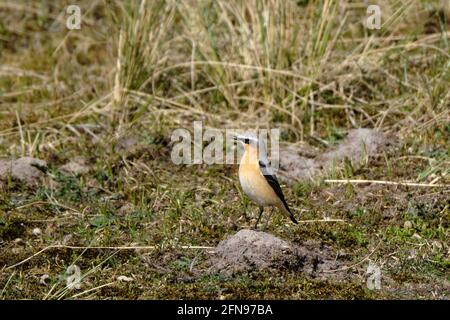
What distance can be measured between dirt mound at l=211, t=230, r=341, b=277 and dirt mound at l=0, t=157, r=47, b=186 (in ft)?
6.13

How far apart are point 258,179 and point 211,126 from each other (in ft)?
6.11

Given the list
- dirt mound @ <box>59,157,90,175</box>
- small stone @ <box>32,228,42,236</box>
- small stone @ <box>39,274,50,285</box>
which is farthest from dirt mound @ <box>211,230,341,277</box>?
dirt mound @ <box>59,157,90,175</box>

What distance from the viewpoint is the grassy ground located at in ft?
17.9

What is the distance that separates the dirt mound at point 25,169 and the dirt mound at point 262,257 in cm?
187

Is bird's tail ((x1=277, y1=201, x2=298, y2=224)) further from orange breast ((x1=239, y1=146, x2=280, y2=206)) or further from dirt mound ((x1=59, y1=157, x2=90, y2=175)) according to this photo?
dirt mound ((x1=59, y1=157, x2=90, y2=175))

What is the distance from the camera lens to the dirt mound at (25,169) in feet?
21.9

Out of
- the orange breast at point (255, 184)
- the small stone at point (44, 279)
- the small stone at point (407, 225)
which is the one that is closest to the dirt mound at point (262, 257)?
the orange breast at point (255, 184)

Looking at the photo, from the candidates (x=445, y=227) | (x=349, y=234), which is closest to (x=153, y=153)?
(x=349, y=234)

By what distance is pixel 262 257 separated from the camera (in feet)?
17.5

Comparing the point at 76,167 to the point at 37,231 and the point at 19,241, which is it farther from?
the point at 19,241

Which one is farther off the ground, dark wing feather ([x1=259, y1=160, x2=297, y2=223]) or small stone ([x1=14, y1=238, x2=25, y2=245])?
dark wing feather ([x1=259, y1=160, x2=297, y2=223])

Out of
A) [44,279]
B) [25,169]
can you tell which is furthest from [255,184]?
[25,169]

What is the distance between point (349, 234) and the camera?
5.89 meters
